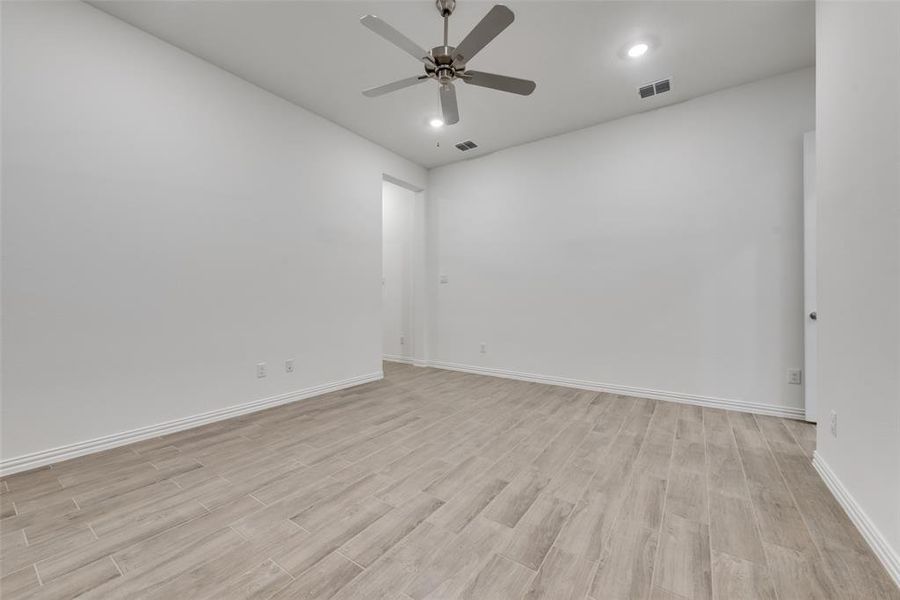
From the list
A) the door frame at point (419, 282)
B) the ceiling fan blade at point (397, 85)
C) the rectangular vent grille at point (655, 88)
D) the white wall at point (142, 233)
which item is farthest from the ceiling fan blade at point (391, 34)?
the door frame at point (419, 282)

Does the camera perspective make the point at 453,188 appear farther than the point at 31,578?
Yes

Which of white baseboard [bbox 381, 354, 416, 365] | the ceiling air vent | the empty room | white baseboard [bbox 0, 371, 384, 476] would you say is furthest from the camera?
white baseboard [bbox 381, 354, 416, 365]

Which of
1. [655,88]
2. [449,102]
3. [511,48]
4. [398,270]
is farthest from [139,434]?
[655,88]

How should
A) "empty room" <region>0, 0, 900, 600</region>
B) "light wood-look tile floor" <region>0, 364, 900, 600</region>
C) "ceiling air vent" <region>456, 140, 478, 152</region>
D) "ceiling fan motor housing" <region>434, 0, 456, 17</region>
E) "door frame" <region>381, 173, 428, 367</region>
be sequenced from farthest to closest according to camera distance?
"door frame" <region>381, 173, 428, 367</region> → "ceiling air vent" <region>456, 140, 478, 152</region> → "ceiling fan motor housing" <region>434, 0, 456, 17</region> → "empty room" <region>0, 0, 900, 600</region> → "light wood-look tile floor" <region>0, 364, 900, 600</region>

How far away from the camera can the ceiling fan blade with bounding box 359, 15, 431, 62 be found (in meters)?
1.81

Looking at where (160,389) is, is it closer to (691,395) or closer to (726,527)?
(726,527)

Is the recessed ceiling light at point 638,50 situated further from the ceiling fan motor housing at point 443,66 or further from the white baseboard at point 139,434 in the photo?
the white baseboard at point 139,434

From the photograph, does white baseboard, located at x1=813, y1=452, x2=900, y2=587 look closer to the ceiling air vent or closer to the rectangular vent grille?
the rectangular vent grille

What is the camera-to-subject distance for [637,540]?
1477 millimetres

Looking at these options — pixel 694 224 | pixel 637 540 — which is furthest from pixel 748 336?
pixel 637 540

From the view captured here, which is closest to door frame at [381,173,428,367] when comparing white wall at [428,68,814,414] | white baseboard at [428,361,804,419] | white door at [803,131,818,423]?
white wall at [428,68,814,414]

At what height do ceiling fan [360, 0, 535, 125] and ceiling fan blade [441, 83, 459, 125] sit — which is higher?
ceiling fan [360, 0, 535, 125]

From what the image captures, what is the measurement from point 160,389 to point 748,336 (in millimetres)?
4789

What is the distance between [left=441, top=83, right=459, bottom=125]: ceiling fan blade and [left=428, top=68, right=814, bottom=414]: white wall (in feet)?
6.51
